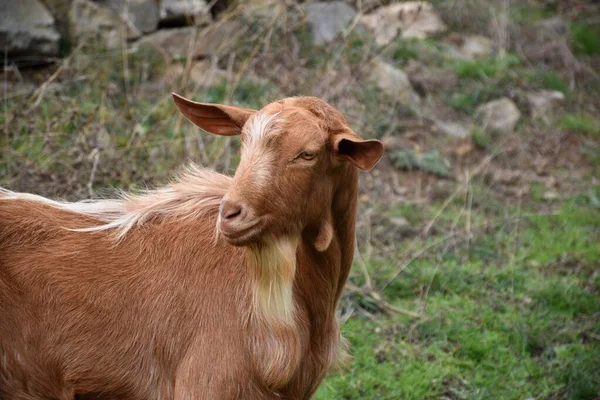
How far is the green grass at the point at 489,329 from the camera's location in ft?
19.6

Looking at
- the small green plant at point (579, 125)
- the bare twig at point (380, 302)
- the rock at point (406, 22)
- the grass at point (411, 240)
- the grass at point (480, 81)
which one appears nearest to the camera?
the grass at point (411, 240)

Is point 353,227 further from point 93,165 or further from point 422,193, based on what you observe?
point 422,193

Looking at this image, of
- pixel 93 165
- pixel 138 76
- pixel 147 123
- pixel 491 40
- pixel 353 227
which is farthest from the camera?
pixel 491 40

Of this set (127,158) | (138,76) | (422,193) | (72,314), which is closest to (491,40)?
(422,193)

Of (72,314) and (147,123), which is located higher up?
(72,314)

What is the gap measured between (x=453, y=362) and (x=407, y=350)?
13.8 inches

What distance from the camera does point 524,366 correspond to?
20.5 ft

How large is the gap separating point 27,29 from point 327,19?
368cm

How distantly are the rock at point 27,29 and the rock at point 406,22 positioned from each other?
143 inches

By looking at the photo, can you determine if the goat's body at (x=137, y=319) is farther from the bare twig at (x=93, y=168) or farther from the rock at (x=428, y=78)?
the rock at (x=428, y=78)

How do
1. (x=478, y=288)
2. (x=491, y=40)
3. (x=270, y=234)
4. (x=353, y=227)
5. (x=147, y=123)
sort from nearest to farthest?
(x=270, y=234), (x=353, y=227), (x=478, y=288), (x=147, y=123), (x=491, y=40)

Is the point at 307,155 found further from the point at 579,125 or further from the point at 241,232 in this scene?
the point at 579,125

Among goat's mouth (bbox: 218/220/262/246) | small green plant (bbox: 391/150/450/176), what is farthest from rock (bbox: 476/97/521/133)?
goat's mouth (bbox: 218/220/262/246)

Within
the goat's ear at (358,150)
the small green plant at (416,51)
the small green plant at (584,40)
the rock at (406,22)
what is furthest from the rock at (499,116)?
the goat's ear at (358,150)
